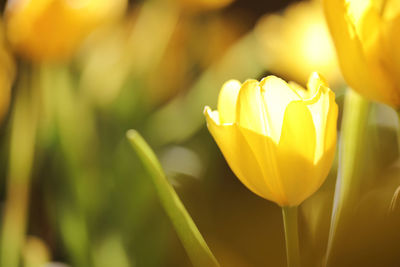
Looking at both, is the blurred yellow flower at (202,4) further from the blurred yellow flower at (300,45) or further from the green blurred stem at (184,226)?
the green blurred stem at (184,226)

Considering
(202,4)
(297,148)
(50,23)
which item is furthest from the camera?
(202,4)

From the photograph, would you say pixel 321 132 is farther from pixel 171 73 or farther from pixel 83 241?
pixel 171 73

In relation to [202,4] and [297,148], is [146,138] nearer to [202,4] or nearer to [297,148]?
[202,4]

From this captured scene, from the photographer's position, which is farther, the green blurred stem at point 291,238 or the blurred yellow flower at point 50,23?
the blurred yellow flower at point 50,23

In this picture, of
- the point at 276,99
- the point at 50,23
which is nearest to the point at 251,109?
the point at 276,99

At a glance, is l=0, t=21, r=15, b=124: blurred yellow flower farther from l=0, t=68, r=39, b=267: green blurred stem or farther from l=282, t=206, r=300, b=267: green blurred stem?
l=282, t=206, r=300, b=267: green blurred stem

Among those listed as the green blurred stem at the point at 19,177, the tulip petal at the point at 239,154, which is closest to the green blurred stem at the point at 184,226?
the tulip petal at the point at 239,154

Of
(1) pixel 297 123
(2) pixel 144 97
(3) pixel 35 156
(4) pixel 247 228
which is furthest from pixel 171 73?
(1) pixel 297 123
